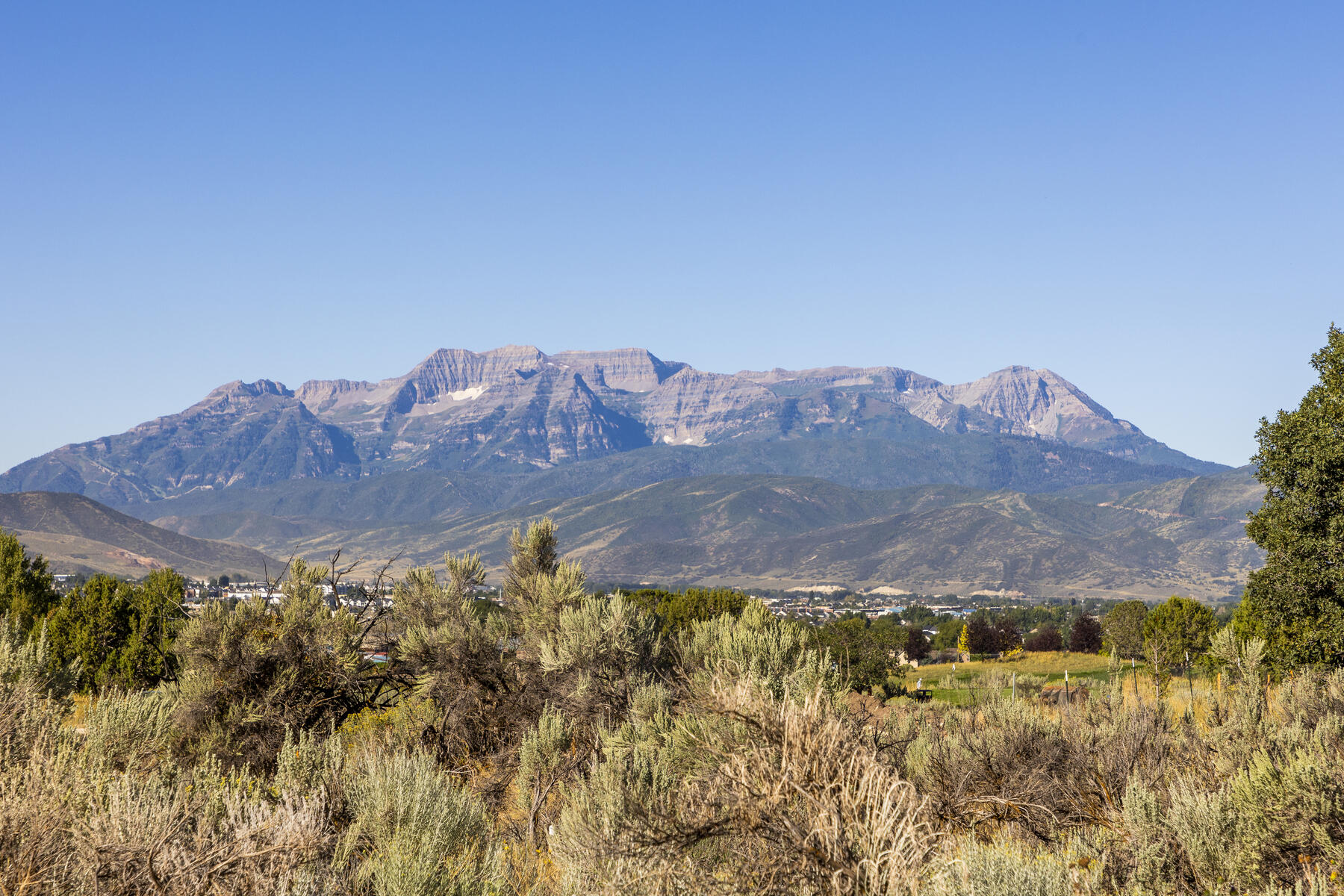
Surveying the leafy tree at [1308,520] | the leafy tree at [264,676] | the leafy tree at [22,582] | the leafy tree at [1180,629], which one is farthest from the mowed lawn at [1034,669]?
the leafy tree at [264,676]

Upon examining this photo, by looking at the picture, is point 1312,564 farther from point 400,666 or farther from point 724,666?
point 400,666

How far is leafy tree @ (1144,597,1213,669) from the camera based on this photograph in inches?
2200

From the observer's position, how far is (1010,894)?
21.4ft

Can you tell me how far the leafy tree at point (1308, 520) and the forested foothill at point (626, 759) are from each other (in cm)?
7

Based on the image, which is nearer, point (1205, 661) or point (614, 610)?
point (614, 610)

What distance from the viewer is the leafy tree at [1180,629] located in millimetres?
55875

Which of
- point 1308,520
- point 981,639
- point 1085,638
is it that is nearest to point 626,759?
point 1308,520

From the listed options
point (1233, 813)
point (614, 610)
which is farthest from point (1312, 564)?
point (614, 610)

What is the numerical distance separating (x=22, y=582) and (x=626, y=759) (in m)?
36.9

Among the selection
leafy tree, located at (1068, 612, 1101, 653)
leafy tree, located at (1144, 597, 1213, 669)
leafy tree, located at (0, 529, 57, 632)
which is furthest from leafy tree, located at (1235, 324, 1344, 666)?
leafy tree, located at (1068, 612, 1101, 653)

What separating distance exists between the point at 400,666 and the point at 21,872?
11536 millimetres

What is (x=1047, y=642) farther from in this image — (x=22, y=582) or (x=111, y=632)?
(x=22, y=582)

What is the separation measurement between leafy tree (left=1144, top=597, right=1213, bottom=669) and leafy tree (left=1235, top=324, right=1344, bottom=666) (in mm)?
31232

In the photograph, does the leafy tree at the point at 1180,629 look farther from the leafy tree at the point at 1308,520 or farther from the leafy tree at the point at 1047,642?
the leafy tree at the point at 1047,642
